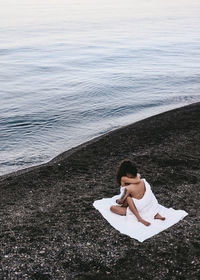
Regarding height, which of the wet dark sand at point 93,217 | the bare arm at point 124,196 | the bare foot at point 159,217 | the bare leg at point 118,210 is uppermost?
the bare arm at point 124,196

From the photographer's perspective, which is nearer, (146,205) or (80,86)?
(146,205)

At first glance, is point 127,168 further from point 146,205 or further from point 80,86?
point 80,86

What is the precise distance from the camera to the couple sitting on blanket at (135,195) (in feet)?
34.8

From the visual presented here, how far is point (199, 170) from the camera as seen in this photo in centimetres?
1434

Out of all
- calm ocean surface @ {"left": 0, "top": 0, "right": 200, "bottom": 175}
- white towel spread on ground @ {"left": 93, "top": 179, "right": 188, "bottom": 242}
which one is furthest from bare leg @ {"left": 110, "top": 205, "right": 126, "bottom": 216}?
calm ocean surface @ {"left": 0, "top": 0, "right": 200, "bottom": 175}

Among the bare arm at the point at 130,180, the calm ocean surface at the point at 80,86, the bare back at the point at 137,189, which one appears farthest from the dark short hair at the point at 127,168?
the calm ocean surface at the point at 80,86

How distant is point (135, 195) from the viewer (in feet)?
35.1

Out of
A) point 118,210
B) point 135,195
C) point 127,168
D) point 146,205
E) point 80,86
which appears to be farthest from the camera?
point 80,86

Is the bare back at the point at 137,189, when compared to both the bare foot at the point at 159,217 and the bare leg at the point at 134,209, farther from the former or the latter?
the bare foot at the point at 159,217

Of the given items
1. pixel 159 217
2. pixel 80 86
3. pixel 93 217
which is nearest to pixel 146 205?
pixel 159 217

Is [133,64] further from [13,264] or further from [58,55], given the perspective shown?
[13,264]

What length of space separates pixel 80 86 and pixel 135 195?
24.9 metres

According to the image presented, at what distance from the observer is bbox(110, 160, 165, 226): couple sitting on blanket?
10.6m

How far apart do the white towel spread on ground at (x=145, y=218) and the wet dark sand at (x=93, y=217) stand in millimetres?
180
